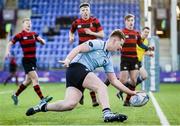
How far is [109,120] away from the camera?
998cm


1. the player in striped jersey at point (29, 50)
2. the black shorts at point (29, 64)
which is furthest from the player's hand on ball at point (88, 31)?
the black shorts at point (29, 64)

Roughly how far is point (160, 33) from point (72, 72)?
108 ft

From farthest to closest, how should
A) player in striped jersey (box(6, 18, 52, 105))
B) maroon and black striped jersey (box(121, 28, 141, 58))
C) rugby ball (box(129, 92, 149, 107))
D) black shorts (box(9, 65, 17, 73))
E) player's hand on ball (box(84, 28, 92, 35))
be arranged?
black shorts (box(9, 65, 17, 73))
maroon and black striped jersey (box(121, 28, 141, 58))
player in striped jersey (box(6, 18, 52, 105))
player's hand on ball (box(84, 28, 92, 35))
rugby ball (box(129, 92, 149, 107))

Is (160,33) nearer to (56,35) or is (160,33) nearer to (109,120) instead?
(56,35)

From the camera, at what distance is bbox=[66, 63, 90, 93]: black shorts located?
397 inches

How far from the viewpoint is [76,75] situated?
1009 centimetres

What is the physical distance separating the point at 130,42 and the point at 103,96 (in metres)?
5.82

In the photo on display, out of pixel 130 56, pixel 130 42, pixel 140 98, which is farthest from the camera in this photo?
pixel 130 56

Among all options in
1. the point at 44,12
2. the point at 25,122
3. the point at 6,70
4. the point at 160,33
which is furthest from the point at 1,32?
the point at 25,122

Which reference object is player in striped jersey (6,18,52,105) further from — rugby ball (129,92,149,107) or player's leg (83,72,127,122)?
rugby ball (129,92,149,107)

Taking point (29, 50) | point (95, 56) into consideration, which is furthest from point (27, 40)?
point (95, 56)

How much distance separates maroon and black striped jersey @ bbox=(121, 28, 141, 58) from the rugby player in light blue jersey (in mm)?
5208

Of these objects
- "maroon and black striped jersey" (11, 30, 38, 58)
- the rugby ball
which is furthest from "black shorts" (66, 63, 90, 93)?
"maroon and black striped jersey" (11, 30, 38, 58)

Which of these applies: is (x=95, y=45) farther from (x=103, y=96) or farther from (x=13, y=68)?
(x=13, y=68)
